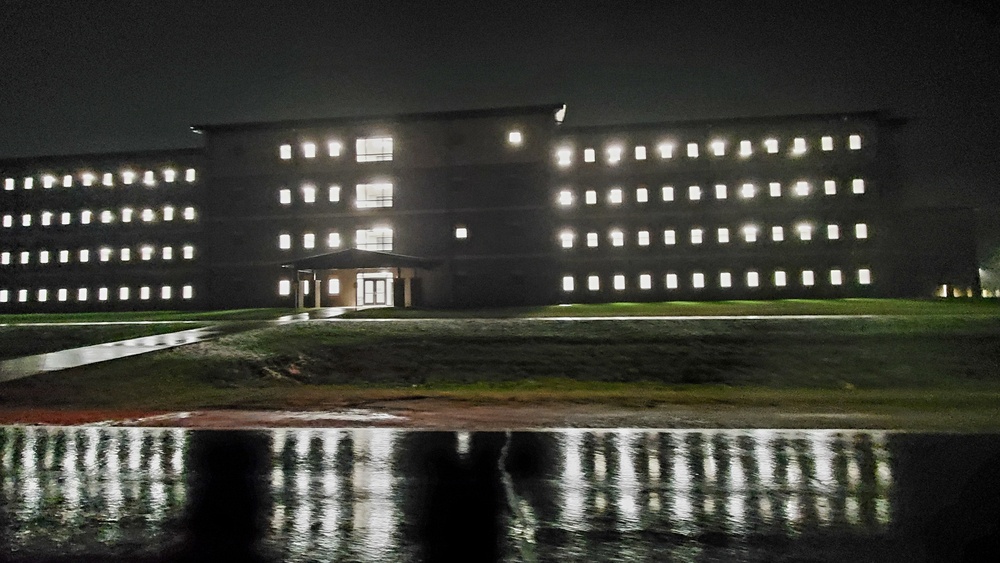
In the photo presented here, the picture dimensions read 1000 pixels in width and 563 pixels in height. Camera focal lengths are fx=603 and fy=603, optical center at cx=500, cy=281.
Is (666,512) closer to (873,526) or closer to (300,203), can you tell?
(873,526)

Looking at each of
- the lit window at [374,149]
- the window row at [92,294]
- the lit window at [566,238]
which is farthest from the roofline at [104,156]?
the lit window at [566,238]

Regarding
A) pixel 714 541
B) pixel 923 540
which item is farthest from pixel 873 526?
pixel 714 541

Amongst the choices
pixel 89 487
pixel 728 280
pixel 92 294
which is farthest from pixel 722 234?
pixel 92 294

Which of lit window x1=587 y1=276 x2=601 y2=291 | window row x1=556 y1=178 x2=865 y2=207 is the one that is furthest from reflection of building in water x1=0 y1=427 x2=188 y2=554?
window row x1=556 y1=178 x2=865 y2=207

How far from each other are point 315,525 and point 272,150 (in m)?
47.0

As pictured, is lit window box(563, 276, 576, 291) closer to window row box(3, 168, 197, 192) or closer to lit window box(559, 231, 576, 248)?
lit window box(559, 231, 576, 248)

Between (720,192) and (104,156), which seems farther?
(104,156)

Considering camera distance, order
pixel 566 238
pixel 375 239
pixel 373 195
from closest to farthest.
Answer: pixel 375 239, pixel 373 195, pixel 566 238

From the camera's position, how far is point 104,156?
52.5 m

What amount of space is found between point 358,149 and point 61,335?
2606cm

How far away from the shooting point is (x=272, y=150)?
47656 millimetres

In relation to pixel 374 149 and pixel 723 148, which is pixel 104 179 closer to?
pixel 374 149

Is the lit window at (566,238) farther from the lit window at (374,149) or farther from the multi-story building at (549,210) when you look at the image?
the lit window at (374,149)

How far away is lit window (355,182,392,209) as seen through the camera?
4685 cm
